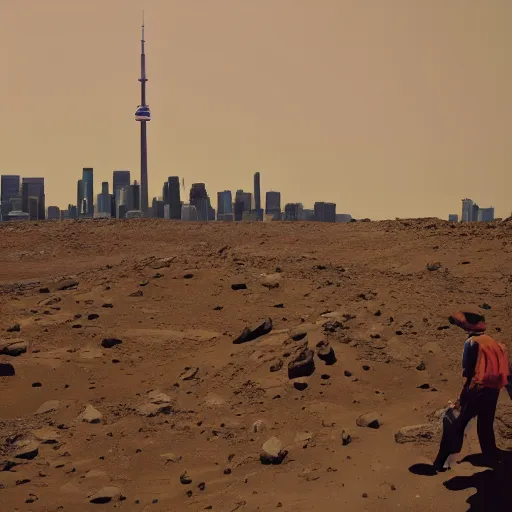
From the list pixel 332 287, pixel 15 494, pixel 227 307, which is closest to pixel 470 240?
pixel 332 287

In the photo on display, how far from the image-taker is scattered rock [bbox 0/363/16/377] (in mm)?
13171

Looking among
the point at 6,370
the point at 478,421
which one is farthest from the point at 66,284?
the point at 478,421

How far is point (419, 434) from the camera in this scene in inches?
372

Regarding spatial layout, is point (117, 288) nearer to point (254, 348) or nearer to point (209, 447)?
point (254, 348)

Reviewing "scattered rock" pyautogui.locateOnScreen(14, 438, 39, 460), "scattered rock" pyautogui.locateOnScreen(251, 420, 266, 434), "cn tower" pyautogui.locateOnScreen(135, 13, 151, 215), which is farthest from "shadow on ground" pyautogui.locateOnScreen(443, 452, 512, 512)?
"cn tower" pyautogui.locateOnScreen(135, 13, 151, 215)

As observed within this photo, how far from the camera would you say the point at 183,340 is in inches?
565

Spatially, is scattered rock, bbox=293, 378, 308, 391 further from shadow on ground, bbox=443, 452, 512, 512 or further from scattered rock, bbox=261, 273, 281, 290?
scattered rock, bbox=261, 273, 281, 290

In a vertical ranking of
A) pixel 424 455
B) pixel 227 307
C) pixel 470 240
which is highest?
pixel 470 240

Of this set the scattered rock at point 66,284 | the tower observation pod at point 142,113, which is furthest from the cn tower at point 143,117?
the scattered rock at point 66,284

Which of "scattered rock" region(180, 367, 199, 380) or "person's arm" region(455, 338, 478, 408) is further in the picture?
"scattered rock" region(180, 367, 199, 380)

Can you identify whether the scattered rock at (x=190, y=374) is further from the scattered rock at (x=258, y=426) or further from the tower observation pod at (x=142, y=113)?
the tower observation pod at (x=142, y=113)

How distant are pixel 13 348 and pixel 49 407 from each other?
2384 millimetres

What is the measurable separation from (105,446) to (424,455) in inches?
189

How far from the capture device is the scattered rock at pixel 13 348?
46.0 ft
